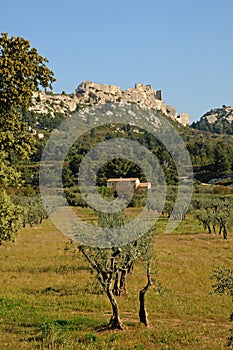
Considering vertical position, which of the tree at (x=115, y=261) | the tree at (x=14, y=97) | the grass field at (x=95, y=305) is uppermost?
the tree at (x=14, y=97)

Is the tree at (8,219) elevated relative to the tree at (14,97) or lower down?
lower down

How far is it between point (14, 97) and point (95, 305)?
14.6 meters

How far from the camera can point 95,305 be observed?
2611cm

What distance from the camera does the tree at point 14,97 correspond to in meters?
17.0

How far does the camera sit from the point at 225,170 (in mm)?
154875

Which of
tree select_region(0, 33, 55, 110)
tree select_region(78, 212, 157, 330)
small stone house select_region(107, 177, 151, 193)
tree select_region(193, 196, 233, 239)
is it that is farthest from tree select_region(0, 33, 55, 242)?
small stone house select_region(107, 177, 151, 193)

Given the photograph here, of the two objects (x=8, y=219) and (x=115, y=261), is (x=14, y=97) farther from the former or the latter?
(x=115, y=261)

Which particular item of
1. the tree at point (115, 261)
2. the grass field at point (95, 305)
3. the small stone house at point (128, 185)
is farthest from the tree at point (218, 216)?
the small stone house at point (128, 185)

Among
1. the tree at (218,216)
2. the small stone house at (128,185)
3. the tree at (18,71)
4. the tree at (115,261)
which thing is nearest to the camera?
the tree at (18,71)

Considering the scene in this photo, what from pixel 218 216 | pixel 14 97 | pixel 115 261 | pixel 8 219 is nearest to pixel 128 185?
pixel 218 216

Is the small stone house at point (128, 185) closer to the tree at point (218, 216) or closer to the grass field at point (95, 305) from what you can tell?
the tree at point (218, 216)

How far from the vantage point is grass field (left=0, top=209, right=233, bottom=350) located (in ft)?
58.5

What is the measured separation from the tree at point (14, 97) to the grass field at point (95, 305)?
200 inches

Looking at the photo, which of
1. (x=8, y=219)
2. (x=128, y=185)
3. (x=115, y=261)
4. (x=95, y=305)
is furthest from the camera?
(x=128, y=185)
